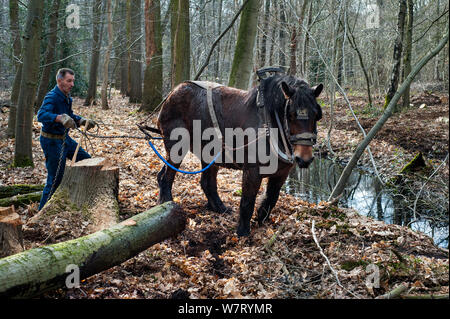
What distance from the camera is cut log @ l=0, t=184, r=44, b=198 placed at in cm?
536

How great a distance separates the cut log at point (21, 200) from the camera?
4967mm

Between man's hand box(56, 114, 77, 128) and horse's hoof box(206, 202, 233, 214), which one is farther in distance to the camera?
horse's hoof box(206, 202, 233, 214)

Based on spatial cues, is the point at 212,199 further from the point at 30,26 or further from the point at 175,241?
the point at 30,26

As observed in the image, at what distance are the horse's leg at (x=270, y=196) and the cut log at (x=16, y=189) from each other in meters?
3.69

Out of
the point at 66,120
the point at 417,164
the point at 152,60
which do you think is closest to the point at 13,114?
the point at 66,120

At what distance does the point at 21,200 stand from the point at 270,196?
3727 mm

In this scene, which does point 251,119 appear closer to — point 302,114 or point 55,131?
point 302,114

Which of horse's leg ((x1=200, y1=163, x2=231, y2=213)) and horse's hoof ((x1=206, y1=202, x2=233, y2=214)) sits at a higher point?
horse's leg ((x1=200, y1=163, x2=231, y2=213))

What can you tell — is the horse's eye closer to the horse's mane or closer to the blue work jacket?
the horse's mane

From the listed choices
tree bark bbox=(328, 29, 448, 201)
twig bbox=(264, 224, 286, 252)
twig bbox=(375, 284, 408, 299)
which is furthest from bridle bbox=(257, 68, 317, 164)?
twig bbox=(375, 284, 408, 299)

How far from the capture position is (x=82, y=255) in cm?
307

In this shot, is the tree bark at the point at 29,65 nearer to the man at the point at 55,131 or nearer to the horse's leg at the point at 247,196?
the man at the point at 55,131

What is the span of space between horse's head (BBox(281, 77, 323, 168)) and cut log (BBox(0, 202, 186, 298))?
5.61 ft

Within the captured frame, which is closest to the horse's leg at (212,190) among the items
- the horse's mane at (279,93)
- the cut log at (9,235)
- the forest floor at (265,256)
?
the forest floor at (265,256)
